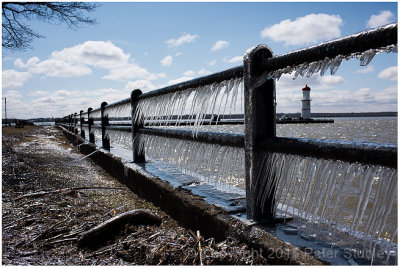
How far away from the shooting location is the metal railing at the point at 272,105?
1.20m

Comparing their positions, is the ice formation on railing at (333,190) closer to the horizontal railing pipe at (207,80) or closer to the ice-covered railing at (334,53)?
the ice-covered railing at (334,53)

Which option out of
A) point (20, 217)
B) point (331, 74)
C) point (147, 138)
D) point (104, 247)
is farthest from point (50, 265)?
point (147, 138)

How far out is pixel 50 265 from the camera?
1.78 meters

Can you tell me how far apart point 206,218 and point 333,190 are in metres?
0.85

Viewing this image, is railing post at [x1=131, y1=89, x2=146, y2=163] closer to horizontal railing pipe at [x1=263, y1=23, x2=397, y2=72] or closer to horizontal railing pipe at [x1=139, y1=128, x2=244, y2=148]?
horizontal railing pipe at [x1=139, y1=128, x2=244, y2=148]

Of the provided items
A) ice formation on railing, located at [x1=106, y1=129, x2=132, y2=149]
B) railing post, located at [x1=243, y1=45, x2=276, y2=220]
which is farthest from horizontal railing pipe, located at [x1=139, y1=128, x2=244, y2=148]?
ice formation on railing, located at [x1=106, y1=129, x2=132, y2=149]

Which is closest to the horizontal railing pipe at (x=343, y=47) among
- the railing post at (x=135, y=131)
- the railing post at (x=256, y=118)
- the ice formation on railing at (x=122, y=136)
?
the railing post at (x=256, y=118)

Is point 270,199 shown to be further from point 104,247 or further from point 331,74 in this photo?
point 104,247

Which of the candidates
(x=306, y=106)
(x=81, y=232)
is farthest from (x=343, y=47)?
(x=306, y=106)

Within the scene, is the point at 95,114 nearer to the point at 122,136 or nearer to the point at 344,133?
the point at 122,136

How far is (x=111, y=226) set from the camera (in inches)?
84.3

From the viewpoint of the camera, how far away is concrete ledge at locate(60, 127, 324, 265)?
1482 millimetres

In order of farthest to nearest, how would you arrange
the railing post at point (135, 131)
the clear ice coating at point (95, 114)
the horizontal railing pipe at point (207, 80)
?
1. the clear ice coating at point (95, 114)
2. the railing post at point (135, 131)
3. the horizontal railing pipe at point (207, 80)

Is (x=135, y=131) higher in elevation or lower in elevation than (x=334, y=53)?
lower
